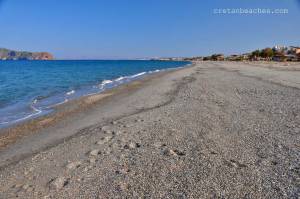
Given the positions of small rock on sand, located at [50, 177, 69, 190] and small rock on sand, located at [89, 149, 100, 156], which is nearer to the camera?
small rock on sand, located at [50, 177, 69, 190]

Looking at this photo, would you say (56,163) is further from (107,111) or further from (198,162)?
(107,111)

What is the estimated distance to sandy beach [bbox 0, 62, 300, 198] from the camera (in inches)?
155

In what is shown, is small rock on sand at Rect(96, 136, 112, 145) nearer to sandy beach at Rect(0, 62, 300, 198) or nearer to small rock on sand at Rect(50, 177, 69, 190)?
sandy beach at Rect(0, 62, 300, 198)

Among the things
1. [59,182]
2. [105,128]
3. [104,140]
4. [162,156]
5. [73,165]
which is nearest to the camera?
[59,182]

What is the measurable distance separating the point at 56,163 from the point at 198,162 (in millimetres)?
2859

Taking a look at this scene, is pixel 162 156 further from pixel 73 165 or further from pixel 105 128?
pixel 105 128

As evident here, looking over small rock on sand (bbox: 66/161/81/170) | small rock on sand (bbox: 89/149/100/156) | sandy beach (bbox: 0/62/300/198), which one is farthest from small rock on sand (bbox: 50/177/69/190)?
small rock on sand (bbox: 89/149/100/156)

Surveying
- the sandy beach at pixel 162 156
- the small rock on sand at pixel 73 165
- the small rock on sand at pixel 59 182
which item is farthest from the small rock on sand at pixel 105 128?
the small rock on sand at pixel 59 182

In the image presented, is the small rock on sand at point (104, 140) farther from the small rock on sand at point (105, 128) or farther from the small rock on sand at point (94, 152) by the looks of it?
the small rock on sand at point (105, 128)

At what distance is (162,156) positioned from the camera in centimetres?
519

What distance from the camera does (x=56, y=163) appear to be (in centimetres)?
526

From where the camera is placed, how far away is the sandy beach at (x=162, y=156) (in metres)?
3.93

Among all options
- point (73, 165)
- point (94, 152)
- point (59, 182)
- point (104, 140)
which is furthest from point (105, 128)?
point (59, 182)

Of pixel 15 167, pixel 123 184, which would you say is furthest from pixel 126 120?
pixel 123 184
